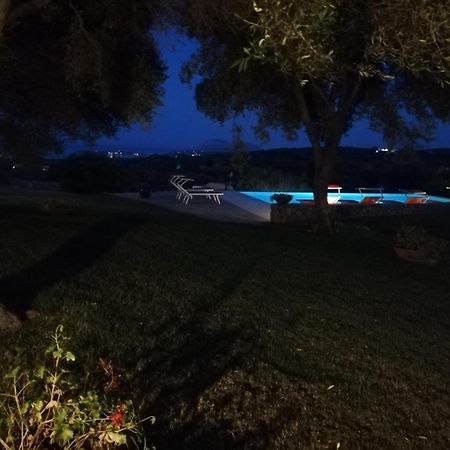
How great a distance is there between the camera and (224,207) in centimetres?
2127

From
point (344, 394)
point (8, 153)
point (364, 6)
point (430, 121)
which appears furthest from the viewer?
point (430, 121)

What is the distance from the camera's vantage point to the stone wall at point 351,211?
18828 millimetres

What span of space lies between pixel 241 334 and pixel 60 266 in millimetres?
2791

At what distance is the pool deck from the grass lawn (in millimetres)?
7365

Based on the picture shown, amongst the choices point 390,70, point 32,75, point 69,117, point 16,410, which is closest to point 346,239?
point 390,70

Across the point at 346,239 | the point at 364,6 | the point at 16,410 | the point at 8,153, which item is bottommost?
the point at 346,239

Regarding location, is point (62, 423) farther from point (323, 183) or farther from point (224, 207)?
point (224, 207)

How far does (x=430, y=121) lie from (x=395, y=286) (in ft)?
25.4

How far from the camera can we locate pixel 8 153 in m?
12.7

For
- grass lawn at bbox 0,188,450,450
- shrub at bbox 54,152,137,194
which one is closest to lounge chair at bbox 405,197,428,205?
shrub at bbox 54,152,137,194

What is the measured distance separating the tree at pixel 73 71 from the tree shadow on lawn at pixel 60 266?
1.91 m

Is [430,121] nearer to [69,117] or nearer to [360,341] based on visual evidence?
[69,117]

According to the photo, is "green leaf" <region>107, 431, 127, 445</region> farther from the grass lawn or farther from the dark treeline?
the dark treeline

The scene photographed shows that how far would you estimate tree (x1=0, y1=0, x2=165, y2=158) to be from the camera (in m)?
9.17
